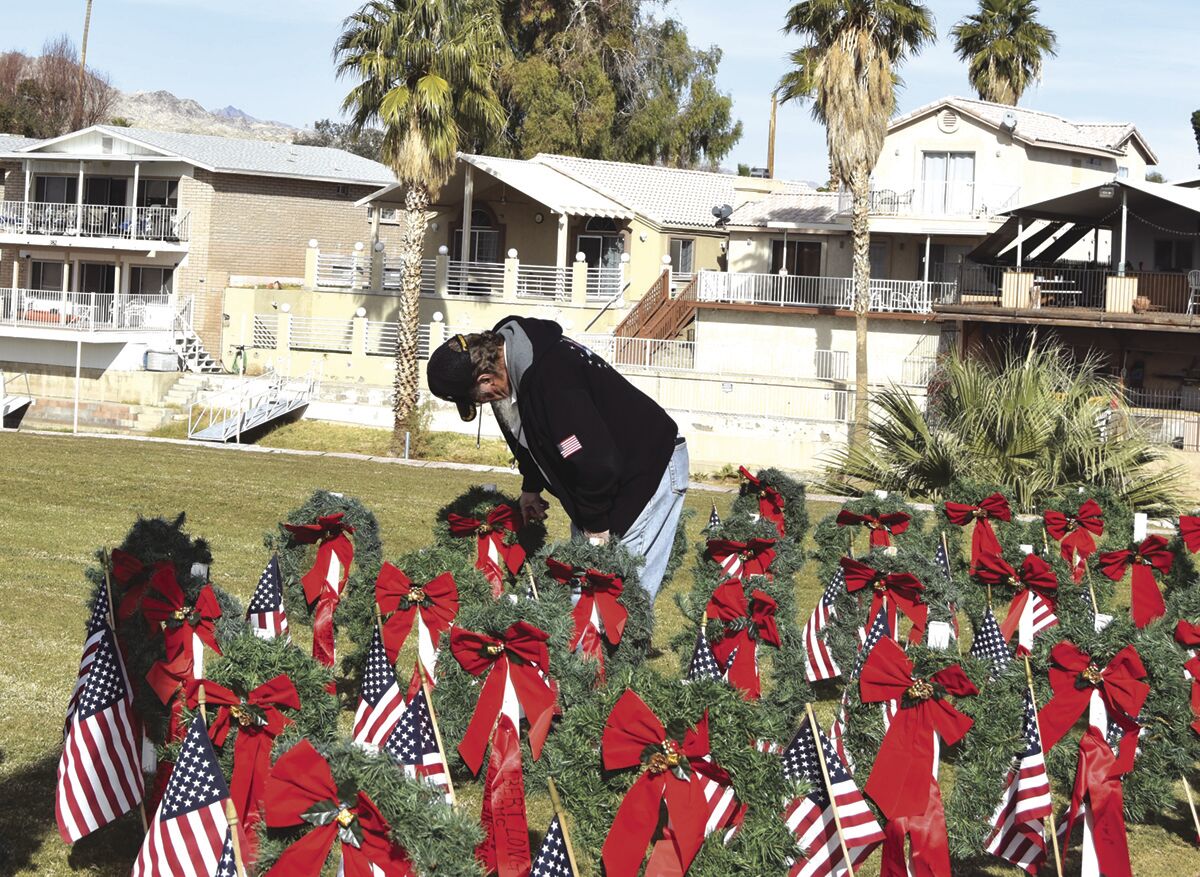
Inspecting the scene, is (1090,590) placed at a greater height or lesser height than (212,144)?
lesser

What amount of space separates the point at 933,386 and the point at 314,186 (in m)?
27.3

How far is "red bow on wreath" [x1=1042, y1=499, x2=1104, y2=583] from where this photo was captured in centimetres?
1089

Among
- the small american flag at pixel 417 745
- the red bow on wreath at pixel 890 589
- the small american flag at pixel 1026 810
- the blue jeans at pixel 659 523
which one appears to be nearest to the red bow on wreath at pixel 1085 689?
the small american flag at pixel 1026 810

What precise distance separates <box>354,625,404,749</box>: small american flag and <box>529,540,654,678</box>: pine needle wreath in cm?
77

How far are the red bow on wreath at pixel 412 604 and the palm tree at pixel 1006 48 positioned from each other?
154 ft

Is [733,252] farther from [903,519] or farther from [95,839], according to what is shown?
[95,839]

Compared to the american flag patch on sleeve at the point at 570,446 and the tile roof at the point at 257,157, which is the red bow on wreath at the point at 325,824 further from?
the tile roof at the point at 257,157

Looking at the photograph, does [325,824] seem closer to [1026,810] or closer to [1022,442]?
[1026,810]

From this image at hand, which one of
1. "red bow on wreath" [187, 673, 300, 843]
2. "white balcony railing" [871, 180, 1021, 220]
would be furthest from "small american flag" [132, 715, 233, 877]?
"white balcony railing" [871, 180, 1021, 220]

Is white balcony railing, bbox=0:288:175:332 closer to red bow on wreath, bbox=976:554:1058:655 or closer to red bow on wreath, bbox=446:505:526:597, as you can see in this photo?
red bow on wreath, bbox=446:505:526:597

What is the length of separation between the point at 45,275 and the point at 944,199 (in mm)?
26184

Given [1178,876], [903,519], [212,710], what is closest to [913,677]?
[1178,876]

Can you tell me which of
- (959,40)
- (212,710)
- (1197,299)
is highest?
(959,40)

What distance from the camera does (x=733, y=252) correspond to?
4312 cm
